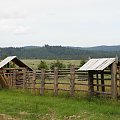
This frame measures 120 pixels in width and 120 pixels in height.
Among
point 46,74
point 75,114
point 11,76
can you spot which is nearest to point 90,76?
point 46,74

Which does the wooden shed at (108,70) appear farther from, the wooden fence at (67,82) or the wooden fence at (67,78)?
the wooden fence at (67,78)

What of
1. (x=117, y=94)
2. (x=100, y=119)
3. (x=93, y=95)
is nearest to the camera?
(x=100, y=119)

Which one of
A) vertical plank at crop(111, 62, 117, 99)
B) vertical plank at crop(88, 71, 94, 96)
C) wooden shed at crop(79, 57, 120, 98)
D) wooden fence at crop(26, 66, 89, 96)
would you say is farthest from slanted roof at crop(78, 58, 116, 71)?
wooden fence at crop(26, 66, 89, 96)

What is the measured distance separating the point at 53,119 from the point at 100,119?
5.61 feet

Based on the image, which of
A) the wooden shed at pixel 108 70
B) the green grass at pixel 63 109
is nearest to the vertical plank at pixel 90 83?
the wooden shed at pixel 108 70

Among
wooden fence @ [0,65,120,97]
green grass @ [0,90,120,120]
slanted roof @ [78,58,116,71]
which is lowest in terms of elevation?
green grass @ [0,90,120,120]

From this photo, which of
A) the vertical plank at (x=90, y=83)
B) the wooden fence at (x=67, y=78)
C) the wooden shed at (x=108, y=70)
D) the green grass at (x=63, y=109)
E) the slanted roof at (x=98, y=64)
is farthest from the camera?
the wooden fence at (x=67, y=78)

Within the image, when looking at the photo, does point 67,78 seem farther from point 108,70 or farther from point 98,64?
point 98,64

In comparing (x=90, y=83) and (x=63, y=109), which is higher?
(x=90, y=83)

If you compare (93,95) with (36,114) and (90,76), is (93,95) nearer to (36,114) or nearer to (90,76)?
(90,76)

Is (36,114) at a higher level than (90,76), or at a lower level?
lower

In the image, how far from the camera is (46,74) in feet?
81.0

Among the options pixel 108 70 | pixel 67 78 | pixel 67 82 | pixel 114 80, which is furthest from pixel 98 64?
pixel 67 82

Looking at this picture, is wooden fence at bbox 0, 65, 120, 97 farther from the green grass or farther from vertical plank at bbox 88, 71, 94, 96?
the green grass
